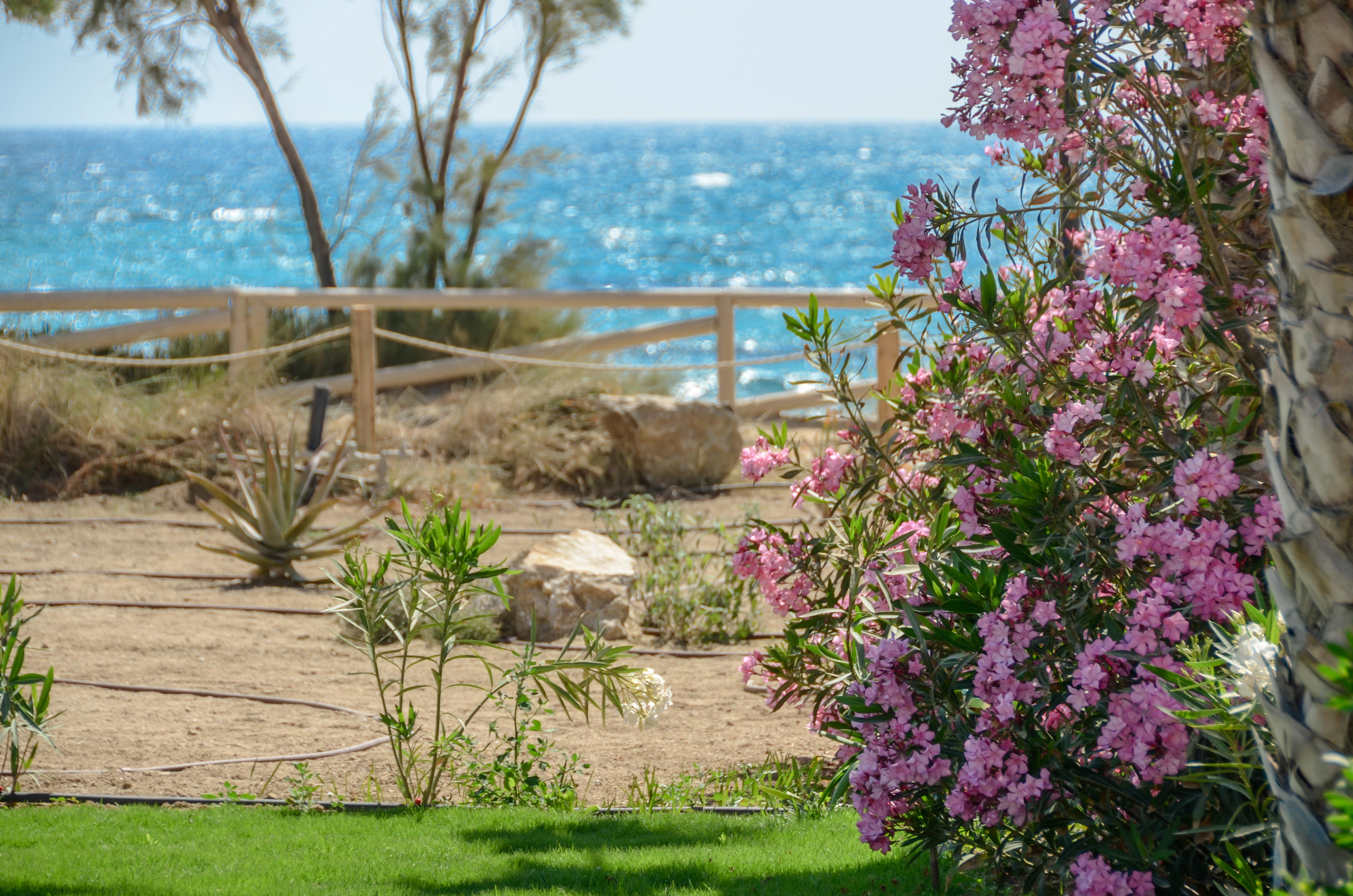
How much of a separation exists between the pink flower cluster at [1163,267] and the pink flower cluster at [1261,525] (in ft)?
1.04

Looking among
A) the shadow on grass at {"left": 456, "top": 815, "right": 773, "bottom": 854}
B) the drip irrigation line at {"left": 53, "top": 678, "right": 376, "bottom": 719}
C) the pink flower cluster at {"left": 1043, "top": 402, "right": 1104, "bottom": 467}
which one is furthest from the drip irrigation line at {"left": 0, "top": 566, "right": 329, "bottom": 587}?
the pink flower cluster at {"left": 1043, "top": 402, "right": 1104, "bottom": 467}

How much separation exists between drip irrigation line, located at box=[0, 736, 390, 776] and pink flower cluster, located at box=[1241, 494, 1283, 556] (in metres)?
2.70

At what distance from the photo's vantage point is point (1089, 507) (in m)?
2.25

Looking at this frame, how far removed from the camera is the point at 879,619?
233cm

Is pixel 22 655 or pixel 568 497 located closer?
pixel 22 655

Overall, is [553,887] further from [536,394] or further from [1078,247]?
[536,394]

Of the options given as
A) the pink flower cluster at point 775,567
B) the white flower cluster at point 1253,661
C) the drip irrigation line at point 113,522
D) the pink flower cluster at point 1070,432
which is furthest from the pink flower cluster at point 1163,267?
the drip irrigation line at point 113,522

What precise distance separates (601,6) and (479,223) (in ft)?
8.08

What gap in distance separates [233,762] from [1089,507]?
260 cm

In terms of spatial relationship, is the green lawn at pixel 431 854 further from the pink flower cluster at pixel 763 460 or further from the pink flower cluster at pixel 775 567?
the pink flower cluster at pixel 763 460

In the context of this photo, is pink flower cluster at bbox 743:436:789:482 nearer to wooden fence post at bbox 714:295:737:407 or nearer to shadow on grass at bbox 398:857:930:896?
shadow on grass at bbox 398:857:930:896

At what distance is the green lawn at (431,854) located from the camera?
8.23 ft

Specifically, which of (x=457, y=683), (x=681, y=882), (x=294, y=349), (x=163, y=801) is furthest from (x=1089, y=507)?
(x=294, y=349)

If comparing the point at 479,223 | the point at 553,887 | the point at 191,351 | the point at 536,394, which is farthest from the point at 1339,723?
the point at 479,223
